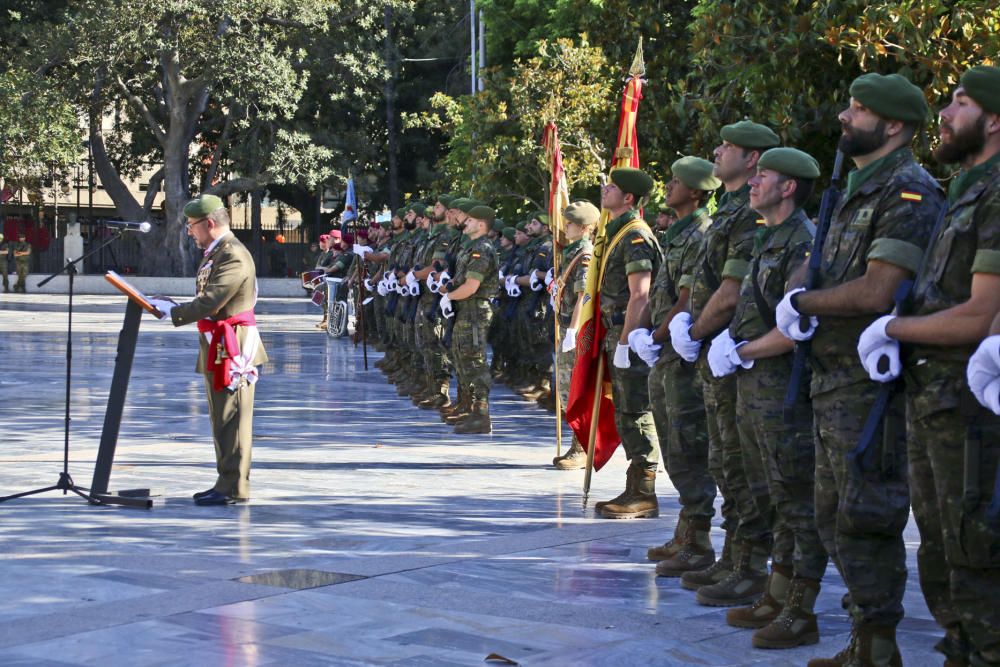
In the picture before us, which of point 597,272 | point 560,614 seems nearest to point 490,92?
point 597,272

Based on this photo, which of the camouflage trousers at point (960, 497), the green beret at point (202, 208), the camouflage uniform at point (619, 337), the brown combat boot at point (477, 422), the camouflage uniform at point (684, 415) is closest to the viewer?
the camouflage trousers at point (960, 497)

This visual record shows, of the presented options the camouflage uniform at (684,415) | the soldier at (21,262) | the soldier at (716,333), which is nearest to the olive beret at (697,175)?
the camouflage uniform at (684,415)

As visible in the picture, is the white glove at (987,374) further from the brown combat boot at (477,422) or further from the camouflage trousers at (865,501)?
the brown combat boot at (477,422)

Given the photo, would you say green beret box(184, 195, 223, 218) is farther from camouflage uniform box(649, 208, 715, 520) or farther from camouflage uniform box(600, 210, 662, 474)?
camouflage uniform box(649, 208, 715, 520)

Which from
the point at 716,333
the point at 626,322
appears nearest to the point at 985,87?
the point at 716,333

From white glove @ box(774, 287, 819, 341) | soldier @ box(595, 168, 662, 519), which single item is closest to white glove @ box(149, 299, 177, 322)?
soldier @ box(595, 168, 662, 519)

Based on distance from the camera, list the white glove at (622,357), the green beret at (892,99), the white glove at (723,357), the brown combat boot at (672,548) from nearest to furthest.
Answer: the green beret at (892,99) → the white glove at (723,357) → the brown combat boot at (672,548) → the white glove at (622,357)

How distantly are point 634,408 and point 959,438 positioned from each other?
13.9ft

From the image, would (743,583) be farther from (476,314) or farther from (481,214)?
(481,214)

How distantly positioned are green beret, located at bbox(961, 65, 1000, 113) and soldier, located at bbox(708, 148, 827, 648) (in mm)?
1404

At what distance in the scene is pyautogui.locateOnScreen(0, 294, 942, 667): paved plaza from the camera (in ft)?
20.3

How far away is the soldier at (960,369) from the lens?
4719 mm

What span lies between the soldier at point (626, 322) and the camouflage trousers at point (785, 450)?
7.71ft

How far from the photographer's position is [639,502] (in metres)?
9.23
